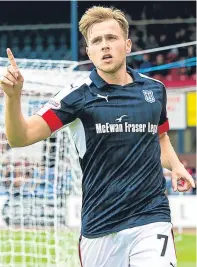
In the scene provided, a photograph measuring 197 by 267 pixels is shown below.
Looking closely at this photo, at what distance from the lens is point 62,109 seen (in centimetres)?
419

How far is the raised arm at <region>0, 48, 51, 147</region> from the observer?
11.6 ft

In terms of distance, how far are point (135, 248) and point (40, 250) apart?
6.30 m

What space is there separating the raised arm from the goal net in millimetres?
4950

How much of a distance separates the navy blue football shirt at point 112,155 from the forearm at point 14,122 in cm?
33

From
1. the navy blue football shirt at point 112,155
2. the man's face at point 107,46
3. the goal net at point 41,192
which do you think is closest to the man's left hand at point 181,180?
the navy blue football shirt at point 112,155

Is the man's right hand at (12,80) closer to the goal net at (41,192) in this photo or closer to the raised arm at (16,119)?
the raised arm at (16,119)

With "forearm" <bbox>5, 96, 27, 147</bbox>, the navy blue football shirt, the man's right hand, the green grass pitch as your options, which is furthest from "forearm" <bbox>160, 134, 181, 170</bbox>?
the green grass pitch

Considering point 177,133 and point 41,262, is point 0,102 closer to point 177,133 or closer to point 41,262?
point 41,262

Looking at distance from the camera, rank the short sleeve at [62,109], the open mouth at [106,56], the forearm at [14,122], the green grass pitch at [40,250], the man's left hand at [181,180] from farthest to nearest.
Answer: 1. the green grass pitch at [40,250]
2. the man's left hand at [181,180]
3. the open mouth at [106,56]
4. the short sleeve at [62,109]
5. the forearm at [14,122]

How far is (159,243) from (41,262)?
19.0ft

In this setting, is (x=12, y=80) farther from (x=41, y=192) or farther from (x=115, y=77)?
(x=41, y=192)

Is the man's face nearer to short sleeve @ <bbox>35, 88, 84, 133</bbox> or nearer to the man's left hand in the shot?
short sleeve @ <bbox>35, 88, 84, 133</bbox>

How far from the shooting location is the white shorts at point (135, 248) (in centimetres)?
414

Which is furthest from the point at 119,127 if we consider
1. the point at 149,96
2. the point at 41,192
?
the point at 41,192
